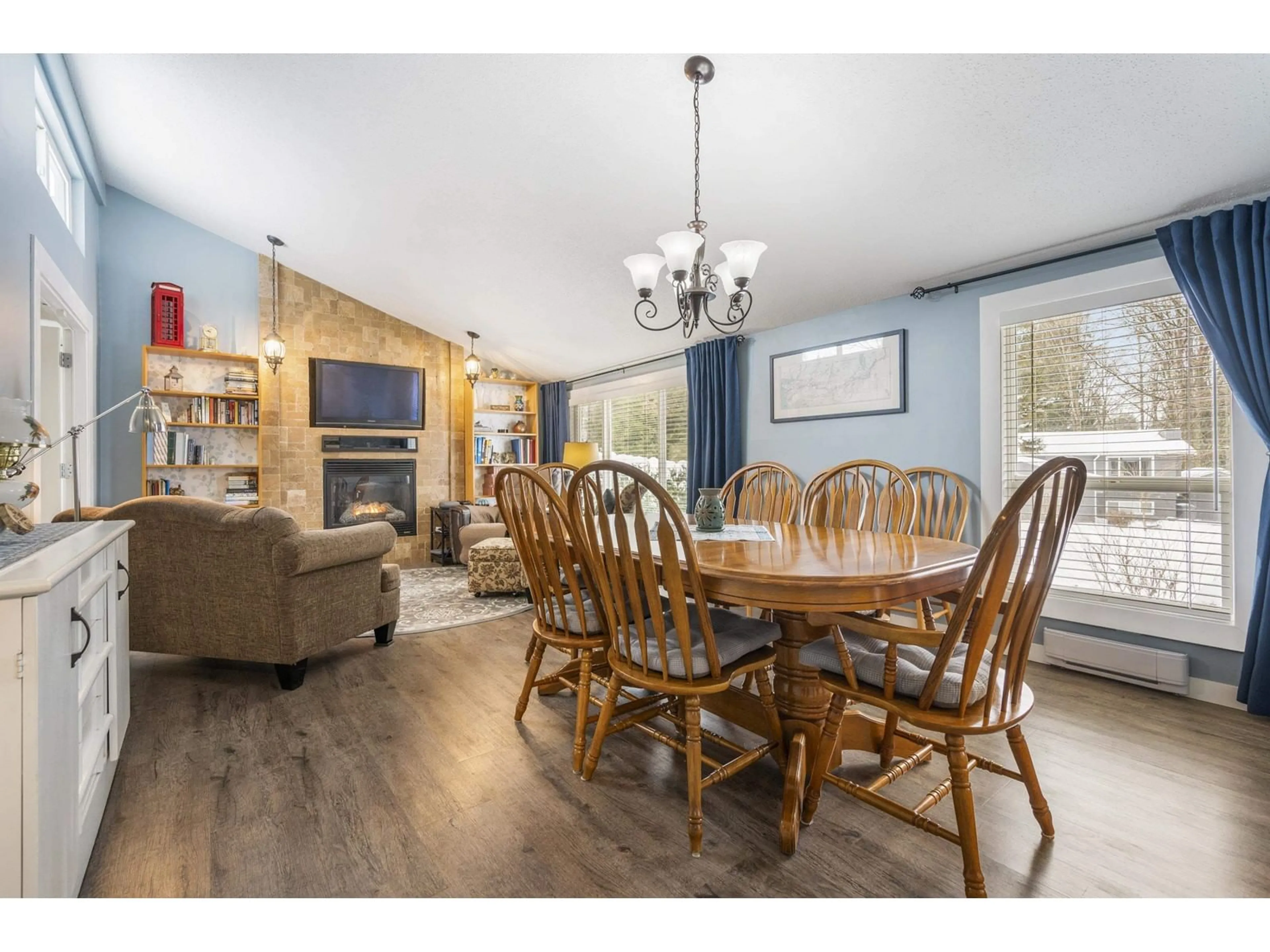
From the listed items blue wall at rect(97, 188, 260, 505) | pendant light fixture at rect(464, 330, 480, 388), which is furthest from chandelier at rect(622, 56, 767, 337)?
blue wall at rect(97, 188, 260, 505)

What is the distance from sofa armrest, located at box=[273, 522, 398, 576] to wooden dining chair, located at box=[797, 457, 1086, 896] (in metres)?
2.17

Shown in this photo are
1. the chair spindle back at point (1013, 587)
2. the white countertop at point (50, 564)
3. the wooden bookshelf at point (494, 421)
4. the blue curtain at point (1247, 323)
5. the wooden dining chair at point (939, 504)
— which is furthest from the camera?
the wooden bookshelf at point (494, 421)

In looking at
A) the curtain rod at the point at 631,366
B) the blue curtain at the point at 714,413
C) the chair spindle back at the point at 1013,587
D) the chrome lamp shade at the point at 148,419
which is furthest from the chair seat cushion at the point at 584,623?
the curtain rod at the point at 631,366

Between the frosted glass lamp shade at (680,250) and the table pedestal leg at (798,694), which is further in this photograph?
the frosted glass lamp shade at (680,250)

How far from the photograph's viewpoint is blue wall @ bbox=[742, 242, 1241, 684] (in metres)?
2.85

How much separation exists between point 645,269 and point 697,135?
2.52ft

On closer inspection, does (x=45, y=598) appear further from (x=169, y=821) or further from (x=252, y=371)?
(x=252, y=371)

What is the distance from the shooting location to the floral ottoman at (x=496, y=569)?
426 cm

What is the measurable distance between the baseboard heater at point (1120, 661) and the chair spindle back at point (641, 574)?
2137mm

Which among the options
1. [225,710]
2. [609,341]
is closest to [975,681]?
[225,710]

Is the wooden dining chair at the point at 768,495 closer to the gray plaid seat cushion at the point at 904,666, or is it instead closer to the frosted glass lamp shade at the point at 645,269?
the frosted glass lamp shade at the point at 645,269

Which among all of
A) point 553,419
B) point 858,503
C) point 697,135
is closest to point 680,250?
point 697,135

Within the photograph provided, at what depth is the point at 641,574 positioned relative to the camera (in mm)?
1684

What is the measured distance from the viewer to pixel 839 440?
386 cm
